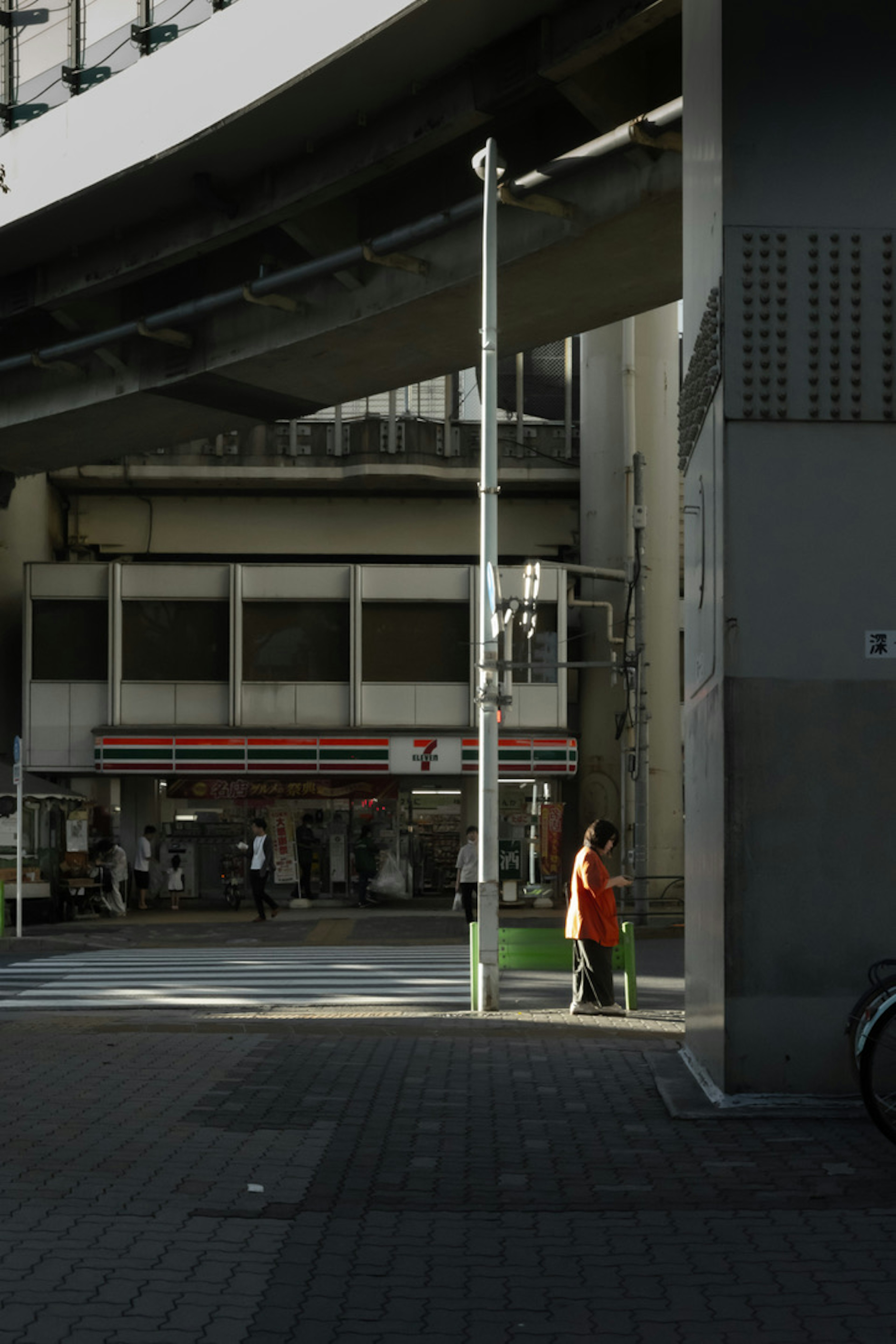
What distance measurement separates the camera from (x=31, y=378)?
25438mm

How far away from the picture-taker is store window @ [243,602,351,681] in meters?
36.5

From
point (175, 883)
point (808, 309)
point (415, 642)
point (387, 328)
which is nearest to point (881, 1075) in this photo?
point (808, 309)

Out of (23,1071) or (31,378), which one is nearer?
(23,1071)

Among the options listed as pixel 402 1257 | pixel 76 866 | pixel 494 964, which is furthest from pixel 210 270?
pixel 402 1257

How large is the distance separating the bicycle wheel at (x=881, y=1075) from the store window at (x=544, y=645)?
1138 inches

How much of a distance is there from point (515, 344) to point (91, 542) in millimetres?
20842

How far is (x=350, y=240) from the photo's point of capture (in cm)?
2066

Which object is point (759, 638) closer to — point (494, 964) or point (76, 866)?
point (494, 964)

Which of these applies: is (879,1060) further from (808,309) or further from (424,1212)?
(808,309)

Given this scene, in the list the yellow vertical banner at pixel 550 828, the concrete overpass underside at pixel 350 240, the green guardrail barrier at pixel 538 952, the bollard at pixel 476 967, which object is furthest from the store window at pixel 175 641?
the bollard at pixel 476 967

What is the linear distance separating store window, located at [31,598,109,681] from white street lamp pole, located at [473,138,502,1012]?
71.5ft

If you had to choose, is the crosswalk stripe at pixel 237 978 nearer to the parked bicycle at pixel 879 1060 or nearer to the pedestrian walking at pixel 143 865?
the parked bicycle at pixel 879 1060

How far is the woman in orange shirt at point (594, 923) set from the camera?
13945 mm

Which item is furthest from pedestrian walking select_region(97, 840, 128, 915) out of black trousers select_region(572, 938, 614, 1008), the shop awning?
black trousers select_region(572, 938, 614, 1008)
